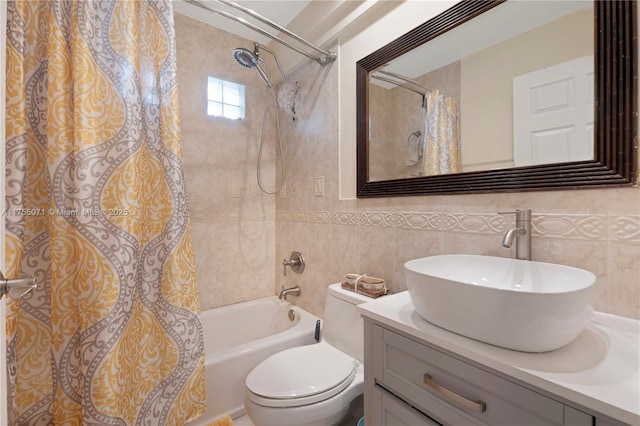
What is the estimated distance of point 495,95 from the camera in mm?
994

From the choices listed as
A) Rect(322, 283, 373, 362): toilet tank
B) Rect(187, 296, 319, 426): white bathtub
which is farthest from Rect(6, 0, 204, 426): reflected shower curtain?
Rect(322, 283, 373, 362): toilet tank

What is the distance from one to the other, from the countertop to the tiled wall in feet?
0.49

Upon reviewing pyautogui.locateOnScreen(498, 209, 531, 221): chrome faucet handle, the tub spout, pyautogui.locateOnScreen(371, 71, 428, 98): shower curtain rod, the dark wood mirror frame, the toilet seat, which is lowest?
the toilet seat

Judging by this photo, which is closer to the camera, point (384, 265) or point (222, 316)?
point (384, 265)

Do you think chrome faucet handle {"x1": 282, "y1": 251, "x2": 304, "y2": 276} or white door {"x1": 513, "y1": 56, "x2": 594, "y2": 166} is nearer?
white door {"x1": 513, "y1": 56, "x2": 594, "y2": 166}

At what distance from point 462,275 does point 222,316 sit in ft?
5.30

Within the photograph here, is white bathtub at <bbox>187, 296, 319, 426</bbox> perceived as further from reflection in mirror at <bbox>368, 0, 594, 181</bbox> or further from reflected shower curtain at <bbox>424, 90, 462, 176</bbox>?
reflected shower curtain at <bbox>424, 90, 462, 176</bbox>

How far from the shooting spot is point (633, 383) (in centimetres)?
48

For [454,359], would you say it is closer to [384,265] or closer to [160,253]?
[384,265]

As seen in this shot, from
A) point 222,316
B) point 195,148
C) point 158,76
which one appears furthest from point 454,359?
point 195,148

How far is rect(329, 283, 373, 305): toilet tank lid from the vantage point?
1.26 m

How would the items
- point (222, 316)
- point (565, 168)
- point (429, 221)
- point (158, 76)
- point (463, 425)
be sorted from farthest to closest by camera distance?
point (222, 316)
point (429, 221)
point (158, 76)
point (565, 168)
point (463, 425)

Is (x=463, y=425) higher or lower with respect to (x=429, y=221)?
lower

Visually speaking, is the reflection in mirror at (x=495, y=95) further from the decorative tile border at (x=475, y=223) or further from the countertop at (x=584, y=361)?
the countertop at (x=584, y=361)
